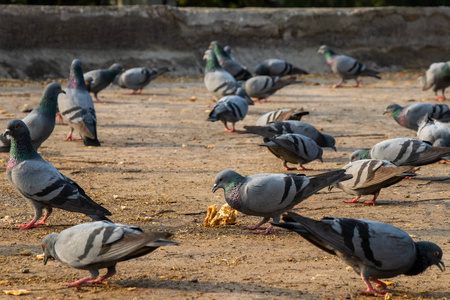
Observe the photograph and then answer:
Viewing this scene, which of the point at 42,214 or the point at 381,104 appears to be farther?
the point at 381,104

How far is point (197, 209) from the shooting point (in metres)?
5.79

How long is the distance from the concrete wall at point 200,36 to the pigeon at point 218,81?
13.3 ft

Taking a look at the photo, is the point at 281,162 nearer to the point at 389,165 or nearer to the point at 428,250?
the point at 389,165

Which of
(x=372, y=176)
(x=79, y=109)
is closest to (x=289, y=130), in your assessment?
(x=372, y=176)

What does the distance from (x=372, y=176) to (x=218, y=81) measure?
597 cm

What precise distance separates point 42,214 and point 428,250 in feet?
10.3

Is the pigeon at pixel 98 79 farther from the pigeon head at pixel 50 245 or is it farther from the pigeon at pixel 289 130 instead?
the pigeon head at pixel 50 245

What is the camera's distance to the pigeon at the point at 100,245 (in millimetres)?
3695

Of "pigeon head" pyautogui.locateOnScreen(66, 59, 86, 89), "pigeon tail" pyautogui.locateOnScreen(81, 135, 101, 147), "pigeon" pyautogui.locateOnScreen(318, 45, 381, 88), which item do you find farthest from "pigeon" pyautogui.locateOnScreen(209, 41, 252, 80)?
"pigeon tail" pyautogui.locateOnScreen(81, 135, 101, 147)

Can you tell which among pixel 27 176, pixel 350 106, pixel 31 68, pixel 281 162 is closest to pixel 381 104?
pixel 350 106

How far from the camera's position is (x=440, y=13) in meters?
17.8

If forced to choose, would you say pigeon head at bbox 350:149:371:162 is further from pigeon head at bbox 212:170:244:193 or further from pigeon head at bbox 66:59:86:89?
pigeon head at bbox 66:59:86:89

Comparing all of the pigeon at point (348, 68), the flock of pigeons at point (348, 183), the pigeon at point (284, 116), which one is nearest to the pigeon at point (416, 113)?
the flock of pigeons at point (348, 183)

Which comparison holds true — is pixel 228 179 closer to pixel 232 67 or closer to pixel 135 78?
pixel 135 78
